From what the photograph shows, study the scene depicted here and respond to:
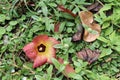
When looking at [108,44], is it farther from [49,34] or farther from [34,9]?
[34,9]

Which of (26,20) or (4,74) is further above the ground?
(26,20)

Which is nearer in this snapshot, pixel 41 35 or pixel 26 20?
pixel 41 35

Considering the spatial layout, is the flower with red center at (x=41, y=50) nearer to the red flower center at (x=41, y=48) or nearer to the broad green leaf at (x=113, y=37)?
the red flower center at (x=41, y=48)

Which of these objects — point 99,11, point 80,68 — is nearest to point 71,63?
point 80,68

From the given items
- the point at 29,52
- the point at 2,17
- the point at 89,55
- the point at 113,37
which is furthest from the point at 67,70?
the point at 2,17

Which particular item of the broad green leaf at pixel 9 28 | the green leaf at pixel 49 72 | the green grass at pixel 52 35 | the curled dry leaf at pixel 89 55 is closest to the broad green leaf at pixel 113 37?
the green grass at pixel 52 35

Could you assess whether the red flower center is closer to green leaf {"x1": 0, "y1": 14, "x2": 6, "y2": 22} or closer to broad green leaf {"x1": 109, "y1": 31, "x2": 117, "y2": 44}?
green leaf {"x1": 0, "y1": 14, "x2": 6, "y2": 22}

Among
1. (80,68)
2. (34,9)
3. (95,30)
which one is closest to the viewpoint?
(80,68)
